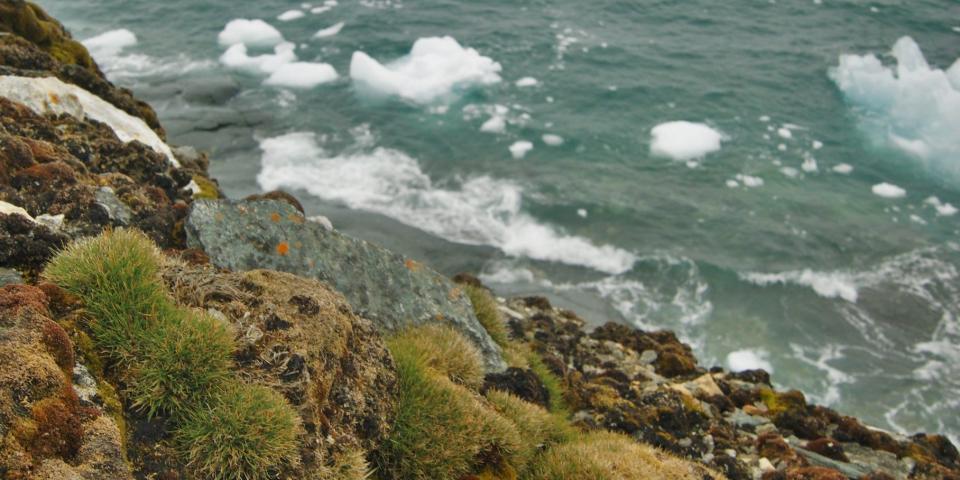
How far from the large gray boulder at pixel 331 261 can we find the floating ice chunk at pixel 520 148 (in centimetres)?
2364

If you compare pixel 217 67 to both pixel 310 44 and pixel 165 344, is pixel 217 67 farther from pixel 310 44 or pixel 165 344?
pixel 165 344

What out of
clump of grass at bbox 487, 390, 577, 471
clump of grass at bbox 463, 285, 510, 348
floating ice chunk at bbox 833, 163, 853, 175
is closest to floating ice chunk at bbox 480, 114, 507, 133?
floating ice chunk at bbox 833, 163, 853, 175

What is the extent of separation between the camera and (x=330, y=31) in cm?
4738

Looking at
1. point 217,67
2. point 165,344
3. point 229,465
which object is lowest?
point 217,67

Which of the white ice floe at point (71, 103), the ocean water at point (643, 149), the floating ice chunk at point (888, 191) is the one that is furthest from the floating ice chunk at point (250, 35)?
the floating ice chunk at point (888, 191)

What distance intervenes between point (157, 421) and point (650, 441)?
27.7 feet

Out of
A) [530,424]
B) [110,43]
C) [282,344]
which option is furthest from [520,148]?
[110,43]

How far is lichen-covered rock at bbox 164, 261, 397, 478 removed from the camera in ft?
19.4

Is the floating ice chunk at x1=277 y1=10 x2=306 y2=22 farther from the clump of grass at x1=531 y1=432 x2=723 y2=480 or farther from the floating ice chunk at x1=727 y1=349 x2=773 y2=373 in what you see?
the clump of grass at x1=531 y1=432 x2=723 y2=480

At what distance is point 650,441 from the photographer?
11539mm

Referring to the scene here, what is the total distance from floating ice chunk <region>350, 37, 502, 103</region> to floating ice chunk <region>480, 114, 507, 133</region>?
13.7 ft

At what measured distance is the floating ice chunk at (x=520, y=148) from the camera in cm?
3429

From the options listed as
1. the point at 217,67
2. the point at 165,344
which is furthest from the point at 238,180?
the point at 165,344

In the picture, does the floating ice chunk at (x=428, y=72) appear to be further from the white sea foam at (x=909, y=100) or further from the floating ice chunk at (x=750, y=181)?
the white sea foam at (x=909, y=100)
